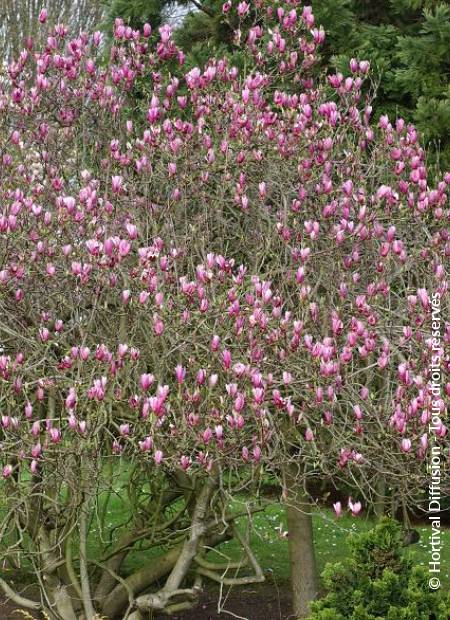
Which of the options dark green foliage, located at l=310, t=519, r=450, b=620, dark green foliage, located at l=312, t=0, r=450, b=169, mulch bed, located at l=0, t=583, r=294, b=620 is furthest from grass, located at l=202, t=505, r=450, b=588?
dark green foliage, located at l=312, t=0, r=450, b=169

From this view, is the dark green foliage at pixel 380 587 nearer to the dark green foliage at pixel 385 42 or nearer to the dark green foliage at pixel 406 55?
the dark green foliage at pixel 385 42

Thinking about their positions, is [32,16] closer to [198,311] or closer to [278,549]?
[278,549]

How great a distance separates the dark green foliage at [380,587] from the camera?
4.21 m

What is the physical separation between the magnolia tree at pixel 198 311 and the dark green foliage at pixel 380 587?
0.22 meters

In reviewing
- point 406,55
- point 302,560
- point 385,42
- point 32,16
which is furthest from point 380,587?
point 32,16

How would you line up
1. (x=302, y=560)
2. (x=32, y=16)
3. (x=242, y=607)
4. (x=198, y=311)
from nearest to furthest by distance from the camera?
(x=198, y=311), (x=302, y=560), (x=242, y=607), (x=32, y=16)

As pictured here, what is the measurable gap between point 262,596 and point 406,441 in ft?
10.8

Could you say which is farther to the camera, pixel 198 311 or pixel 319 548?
pixel 319 548

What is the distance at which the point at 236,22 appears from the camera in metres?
8.55

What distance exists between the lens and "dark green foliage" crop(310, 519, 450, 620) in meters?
4.21

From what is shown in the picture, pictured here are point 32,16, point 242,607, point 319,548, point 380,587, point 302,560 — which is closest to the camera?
point 380,587

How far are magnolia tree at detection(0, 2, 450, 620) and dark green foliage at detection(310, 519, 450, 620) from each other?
Answer: 0.22 metres

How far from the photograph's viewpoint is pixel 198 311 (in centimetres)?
454

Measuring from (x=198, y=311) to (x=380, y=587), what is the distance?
1.59 m
